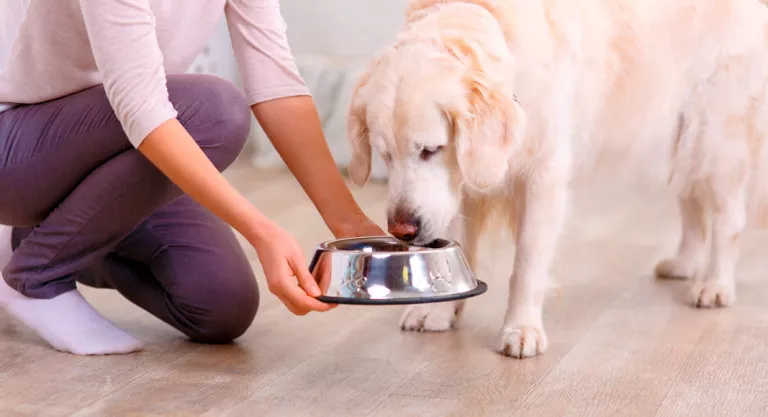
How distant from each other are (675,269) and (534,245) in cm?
75

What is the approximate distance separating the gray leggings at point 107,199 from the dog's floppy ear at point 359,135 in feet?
0.66

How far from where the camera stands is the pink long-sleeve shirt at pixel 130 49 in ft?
5.20

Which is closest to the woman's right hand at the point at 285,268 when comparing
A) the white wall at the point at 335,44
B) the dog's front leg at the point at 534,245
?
the dog's front leg at the point at 534,245

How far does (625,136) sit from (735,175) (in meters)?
0.34

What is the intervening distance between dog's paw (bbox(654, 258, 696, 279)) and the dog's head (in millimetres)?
958

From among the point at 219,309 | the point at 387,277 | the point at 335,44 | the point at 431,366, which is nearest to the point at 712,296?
the point at 431,366

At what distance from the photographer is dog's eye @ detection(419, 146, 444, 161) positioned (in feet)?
6.02

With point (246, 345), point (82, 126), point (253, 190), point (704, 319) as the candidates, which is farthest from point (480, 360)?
point (253, 190)

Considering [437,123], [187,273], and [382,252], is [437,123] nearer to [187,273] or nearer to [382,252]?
[382,252]

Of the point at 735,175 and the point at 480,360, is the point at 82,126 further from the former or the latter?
the point at 735,175

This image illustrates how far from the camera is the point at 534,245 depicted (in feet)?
6.79

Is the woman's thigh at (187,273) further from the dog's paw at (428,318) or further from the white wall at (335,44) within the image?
the white wall at (335,44)

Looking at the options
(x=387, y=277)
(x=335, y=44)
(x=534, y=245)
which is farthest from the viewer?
(x=335, y=44)

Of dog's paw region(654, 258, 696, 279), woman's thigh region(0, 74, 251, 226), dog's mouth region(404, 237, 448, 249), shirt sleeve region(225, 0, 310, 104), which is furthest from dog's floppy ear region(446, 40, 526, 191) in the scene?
dog's paw region(654, 258, 696, 279)
